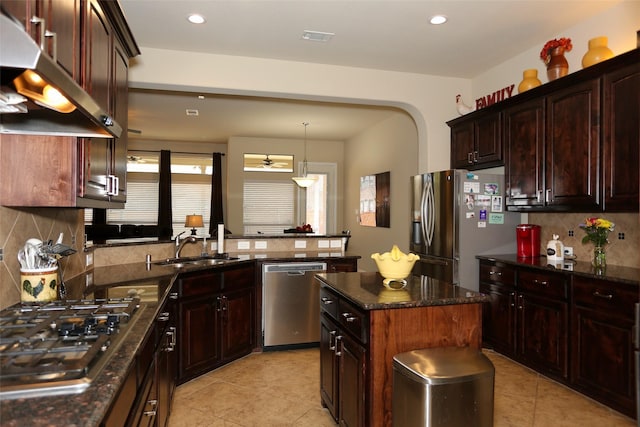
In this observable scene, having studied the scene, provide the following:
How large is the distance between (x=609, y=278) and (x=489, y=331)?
139cm

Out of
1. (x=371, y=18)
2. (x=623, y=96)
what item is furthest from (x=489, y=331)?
(x=371, y=18)

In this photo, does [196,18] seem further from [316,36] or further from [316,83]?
[316,83]

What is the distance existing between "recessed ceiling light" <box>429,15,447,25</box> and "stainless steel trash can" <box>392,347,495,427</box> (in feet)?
8.27

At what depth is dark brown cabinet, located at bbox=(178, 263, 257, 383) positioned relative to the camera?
10.4ft

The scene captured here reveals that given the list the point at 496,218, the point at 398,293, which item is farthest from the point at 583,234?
→ the point at 398,293

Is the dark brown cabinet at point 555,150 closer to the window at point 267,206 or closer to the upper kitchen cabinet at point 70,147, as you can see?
the upper kitchen cabinet at point 70,147

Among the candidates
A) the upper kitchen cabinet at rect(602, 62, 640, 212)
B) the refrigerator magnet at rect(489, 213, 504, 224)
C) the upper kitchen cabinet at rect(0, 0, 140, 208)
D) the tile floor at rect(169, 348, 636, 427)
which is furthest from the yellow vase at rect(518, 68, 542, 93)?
the upper kitchen cabinet at rect(0, 0, 140, 208)

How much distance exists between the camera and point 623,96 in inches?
112

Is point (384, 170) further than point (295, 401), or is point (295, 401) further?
point (384, 170)

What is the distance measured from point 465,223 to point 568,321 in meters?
1.22

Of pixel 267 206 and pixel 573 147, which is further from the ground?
pixel 573 147

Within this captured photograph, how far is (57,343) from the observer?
130 cm

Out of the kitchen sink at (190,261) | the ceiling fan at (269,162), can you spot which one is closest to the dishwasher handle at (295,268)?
the kitchen sink at (190,261)

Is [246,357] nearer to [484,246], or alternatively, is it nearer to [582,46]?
[484,246]
